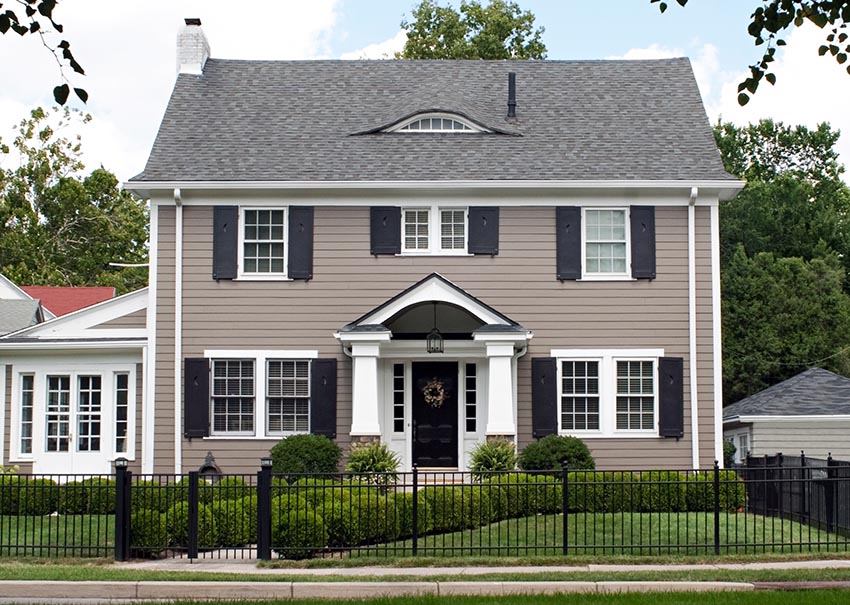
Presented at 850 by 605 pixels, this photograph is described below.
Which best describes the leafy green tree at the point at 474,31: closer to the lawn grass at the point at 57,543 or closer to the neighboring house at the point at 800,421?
the neighboring house at the point at 800,421

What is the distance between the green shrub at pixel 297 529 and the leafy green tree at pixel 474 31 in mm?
30812

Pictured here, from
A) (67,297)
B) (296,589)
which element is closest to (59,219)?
(67,297)

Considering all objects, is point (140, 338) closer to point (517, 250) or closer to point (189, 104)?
point (189, 104)

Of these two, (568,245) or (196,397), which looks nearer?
(196,397)

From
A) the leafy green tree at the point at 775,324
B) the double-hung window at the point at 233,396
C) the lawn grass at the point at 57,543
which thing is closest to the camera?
the lawn grass at the point at 57,543

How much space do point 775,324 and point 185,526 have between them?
30.6 metres

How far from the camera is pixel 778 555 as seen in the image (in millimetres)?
15312

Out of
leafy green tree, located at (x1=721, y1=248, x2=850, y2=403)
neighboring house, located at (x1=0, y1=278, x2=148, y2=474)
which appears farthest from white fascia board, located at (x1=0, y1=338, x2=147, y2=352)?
leafy green tree, located at (x1=721, y1=248, x2=850, y2=403)

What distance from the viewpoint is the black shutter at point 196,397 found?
22.8 metres

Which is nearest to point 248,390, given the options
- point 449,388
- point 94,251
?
point 449,388

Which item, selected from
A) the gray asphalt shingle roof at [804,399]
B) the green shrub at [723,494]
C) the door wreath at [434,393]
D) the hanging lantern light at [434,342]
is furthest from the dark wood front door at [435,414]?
the gray asphalt shingle roof at [804,399]

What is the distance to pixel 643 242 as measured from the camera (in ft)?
75.7

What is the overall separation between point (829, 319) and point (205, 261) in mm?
→ 26969

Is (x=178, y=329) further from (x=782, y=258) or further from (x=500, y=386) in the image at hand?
(x=782, y=258)
